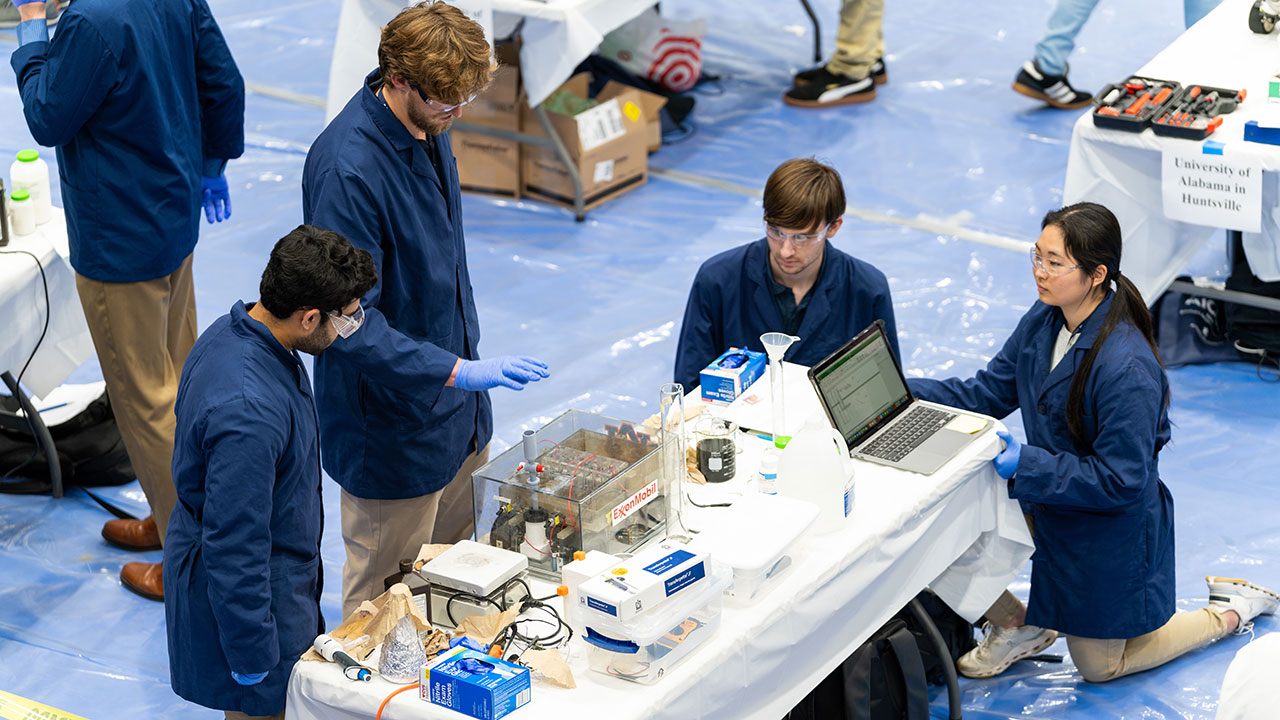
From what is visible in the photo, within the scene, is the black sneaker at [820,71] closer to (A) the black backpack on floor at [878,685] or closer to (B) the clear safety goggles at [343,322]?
(A) the black backpack on floor at [878,685]

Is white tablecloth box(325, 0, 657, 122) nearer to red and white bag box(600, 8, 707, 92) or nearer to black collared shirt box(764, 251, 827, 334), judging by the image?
red and white bag box(600, 8, 707, 92)

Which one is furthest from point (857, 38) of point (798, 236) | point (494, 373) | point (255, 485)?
point (255, 485)

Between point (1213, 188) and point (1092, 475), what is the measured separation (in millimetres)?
1601

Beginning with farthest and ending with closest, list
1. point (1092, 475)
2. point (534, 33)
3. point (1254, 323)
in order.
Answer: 1. point (534, 33)
2. point (1254, 323)
3. point (1092, 475)

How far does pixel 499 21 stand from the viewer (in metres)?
5.41

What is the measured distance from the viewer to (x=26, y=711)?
3.30 metres

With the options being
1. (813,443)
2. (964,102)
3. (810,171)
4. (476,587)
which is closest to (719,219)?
(964,102)

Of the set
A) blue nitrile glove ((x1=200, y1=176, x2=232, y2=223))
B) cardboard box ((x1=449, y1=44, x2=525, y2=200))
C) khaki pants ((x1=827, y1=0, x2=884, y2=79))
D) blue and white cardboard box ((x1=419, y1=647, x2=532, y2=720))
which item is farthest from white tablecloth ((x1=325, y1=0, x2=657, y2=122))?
blue and white cardboard box ((x1=419, y1=647, x2=532, y2=720))

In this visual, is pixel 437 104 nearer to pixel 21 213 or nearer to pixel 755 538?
pixel 755 538

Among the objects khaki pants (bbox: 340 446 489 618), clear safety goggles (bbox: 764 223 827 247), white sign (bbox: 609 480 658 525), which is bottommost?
khaki pants (bbox: 340 446 489 618)

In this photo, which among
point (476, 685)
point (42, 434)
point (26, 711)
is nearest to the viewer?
point (476, 685)

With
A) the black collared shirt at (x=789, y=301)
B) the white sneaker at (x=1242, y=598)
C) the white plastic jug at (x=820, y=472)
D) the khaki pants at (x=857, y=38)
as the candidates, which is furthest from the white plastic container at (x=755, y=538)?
the khaki pants at (x=857, y=38)

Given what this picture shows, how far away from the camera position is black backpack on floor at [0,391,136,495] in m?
4.12

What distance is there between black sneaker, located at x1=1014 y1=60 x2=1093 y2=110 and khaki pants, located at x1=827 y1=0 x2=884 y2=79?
2.30 feet
